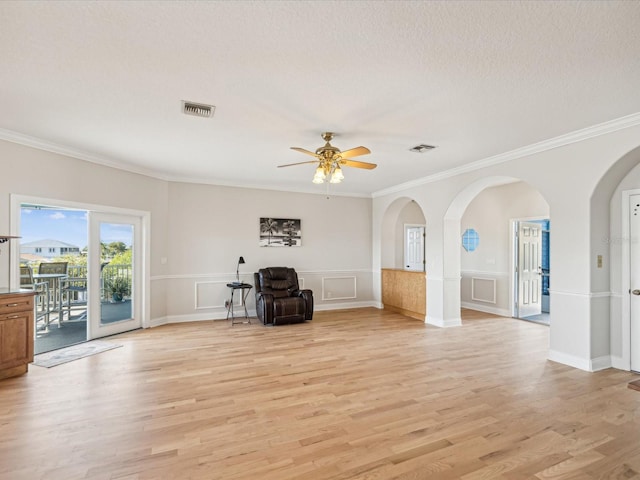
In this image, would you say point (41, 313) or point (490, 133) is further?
point (41, 313)

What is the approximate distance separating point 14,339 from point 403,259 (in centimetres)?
711

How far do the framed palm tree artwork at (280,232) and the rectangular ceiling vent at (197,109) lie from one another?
3.85m

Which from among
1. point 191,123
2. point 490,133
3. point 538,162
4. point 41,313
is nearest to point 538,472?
point 490,133

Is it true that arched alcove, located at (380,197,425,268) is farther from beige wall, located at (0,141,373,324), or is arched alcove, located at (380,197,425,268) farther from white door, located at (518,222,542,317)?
white door, located at (518,222,542,317)

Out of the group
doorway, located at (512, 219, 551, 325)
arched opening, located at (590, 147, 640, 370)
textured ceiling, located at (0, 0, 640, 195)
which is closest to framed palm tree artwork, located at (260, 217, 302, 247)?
textured ceiling, located at (0, 0, 640, 195)

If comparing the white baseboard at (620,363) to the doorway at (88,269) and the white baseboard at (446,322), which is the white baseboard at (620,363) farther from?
the doorway at (88,269)

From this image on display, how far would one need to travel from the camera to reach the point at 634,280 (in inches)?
149

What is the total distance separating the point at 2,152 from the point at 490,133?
18.6ft

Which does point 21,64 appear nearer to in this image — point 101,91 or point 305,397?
point 101,91

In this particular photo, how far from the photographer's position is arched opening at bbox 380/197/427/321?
6.64m

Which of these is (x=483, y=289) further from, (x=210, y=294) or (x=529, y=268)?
(x=210, y=294)

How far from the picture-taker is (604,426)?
2.62m

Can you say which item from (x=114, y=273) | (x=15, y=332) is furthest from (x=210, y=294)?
(x=15, y=332)

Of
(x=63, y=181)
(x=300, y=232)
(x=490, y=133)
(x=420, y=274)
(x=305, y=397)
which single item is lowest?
(x=305, y=397)
